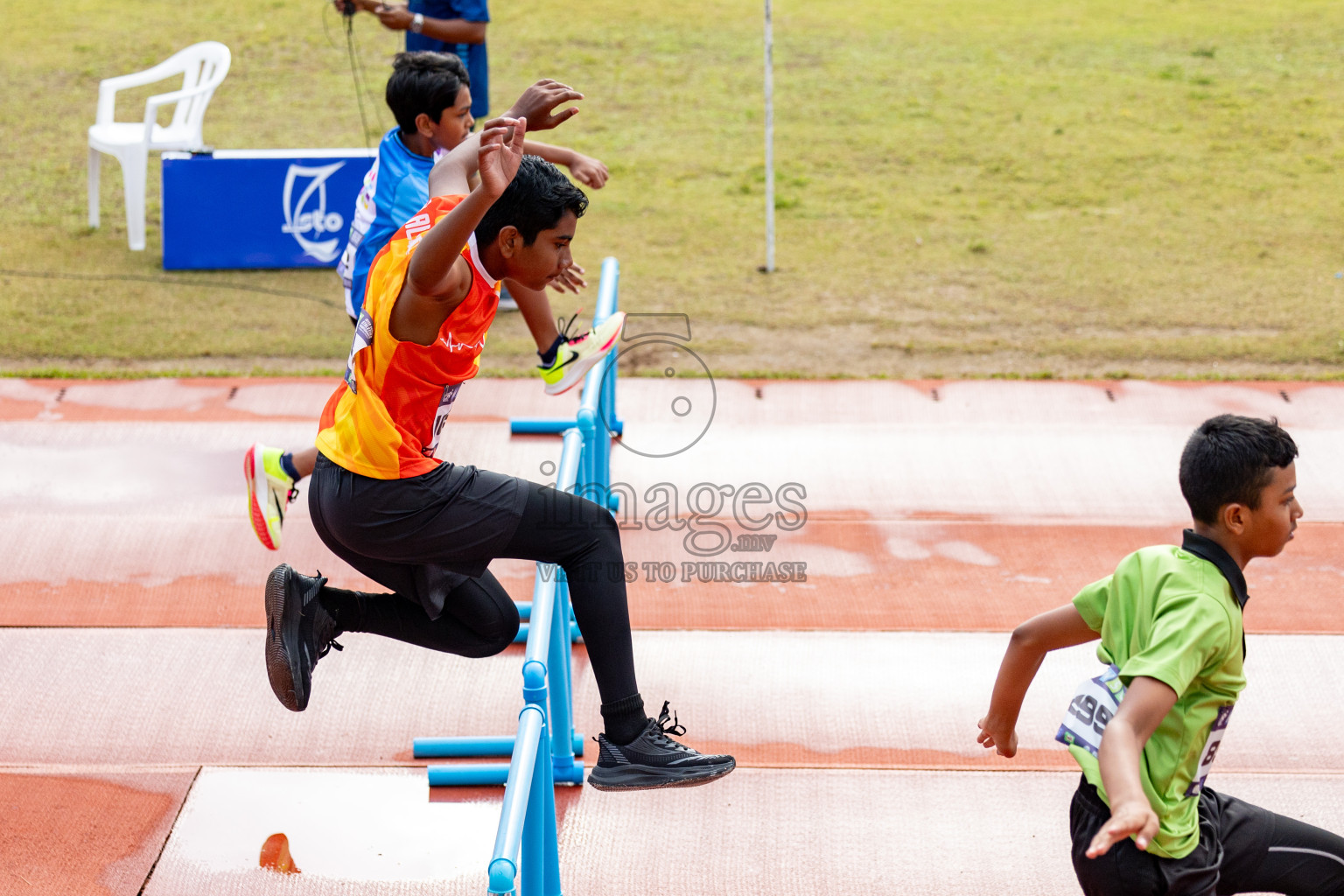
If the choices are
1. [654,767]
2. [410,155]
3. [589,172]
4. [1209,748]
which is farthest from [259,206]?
[1209,748]

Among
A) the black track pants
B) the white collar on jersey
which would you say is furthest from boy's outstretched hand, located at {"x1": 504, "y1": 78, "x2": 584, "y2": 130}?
the black track pants

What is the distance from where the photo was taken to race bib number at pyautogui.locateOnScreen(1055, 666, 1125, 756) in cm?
266

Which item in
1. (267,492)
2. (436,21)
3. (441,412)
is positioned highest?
(436,21)

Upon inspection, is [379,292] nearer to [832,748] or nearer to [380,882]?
[380,882]

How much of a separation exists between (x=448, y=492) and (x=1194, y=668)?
1762 millimetres

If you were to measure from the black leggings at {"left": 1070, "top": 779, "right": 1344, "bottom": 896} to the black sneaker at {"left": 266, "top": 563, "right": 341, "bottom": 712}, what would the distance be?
78.3 inches

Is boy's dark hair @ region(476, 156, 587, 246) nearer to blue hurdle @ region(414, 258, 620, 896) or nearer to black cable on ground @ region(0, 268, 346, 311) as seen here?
blue hurdle @ region(414, 258, 620, 896)

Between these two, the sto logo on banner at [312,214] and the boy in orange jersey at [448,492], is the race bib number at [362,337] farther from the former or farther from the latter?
the sto logo on banner at [312,214]

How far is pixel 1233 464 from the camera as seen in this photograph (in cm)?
267

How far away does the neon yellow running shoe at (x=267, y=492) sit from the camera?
15.8ft

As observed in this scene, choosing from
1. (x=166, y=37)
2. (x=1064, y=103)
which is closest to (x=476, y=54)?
(x=1064, y=103)

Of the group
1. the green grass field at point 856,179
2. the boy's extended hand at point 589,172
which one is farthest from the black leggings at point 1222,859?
the green grass field at point 856,179

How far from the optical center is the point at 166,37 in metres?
14.3

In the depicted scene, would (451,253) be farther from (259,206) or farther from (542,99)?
(259,206)
